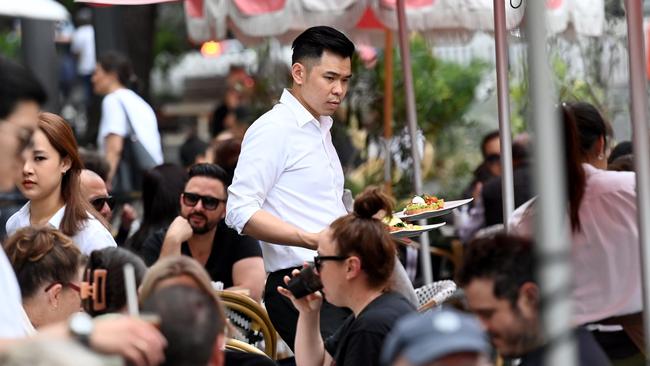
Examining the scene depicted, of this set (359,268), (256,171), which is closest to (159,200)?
(256,171)

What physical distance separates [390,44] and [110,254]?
6430 millimetres

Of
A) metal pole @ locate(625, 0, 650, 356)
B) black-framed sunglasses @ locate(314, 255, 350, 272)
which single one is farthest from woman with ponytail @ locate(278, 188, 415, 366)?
metal pole @ locate(625, 0, 650, 356)

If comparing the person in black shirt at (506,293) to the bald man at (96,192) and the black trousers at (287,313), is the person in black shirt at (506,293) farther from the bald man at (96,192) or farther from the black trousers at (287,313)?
the bald man at (96,192)

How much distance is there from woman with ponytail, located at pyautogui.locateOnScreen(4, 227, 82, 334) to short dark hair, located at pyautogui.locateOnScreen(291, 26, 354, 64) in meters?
1.47

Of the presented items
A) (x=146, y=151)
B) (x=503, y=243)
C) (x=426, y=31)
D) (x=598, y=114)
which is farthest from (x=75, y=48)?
(x=503, y=243)

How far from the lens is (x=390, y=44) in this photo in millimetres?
10102

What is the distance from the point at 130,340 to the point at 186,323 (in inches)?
9.9

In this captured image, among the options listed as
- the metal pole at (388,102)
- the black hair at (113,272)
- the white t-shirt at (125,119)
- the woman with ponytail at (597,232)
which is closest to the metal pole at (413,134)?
the metal pole at (388,102)

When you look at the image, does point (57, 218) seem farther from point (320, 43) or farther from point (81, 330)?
point (81, 330)

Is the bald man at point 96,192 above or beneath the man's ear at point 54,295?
above

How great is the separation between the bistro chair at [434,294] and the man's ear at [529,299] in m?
1.63

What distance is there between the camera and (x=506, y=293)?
341 centimetres

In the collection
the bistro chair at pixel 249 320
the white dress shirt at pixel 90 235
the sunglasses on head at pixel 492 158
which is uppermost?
the white dress shirt at pixel 90 235

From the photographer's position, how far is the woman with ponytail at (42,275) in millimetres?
4410
